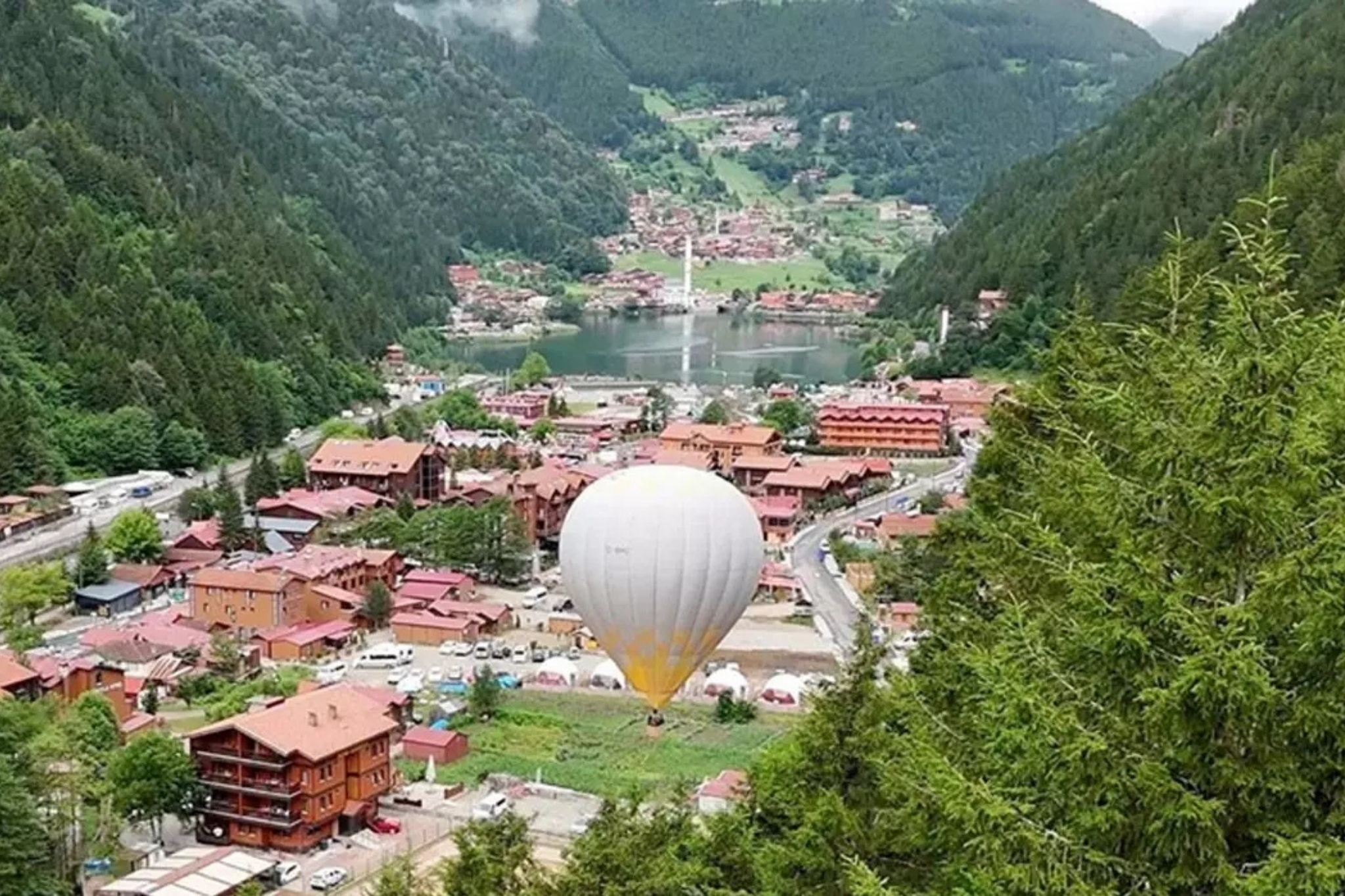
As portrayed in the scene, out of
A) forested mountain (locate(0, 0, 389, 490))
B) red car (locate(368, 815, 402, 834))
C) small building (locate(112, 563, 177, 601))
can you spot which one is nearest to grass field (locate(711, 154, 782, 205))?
forested mountain (locate(0, 0, 389, 490))

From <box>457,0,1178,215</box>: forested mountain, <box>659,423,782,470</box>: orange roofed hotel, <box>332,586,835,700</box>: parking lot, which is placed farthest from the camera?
<box>457,0,1178,215</box>: forested mountain

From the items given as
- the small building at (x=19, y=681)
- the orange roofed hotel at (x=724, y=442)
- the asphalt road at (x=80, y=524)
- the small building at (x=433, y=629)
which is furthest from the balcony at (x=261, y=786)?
the orange roofed hotel at (x=724, y=442)

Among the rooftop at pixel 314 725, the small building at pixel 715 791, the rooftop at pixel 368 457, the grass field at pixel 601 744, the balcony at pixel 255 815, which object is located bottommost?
the grass field at pixel 601 744

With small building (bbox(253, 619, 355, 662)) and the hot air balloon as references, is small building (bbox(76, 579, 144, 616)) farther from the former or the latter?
the hot air balloon

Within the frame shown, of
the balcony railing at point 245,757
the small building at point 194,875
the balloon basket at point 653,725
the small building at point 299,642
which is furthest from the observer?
the small building at point 299,642

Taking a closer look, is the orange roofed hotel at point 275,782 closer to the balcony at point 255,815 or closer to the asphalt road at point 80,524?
the balcony at point 255,815
